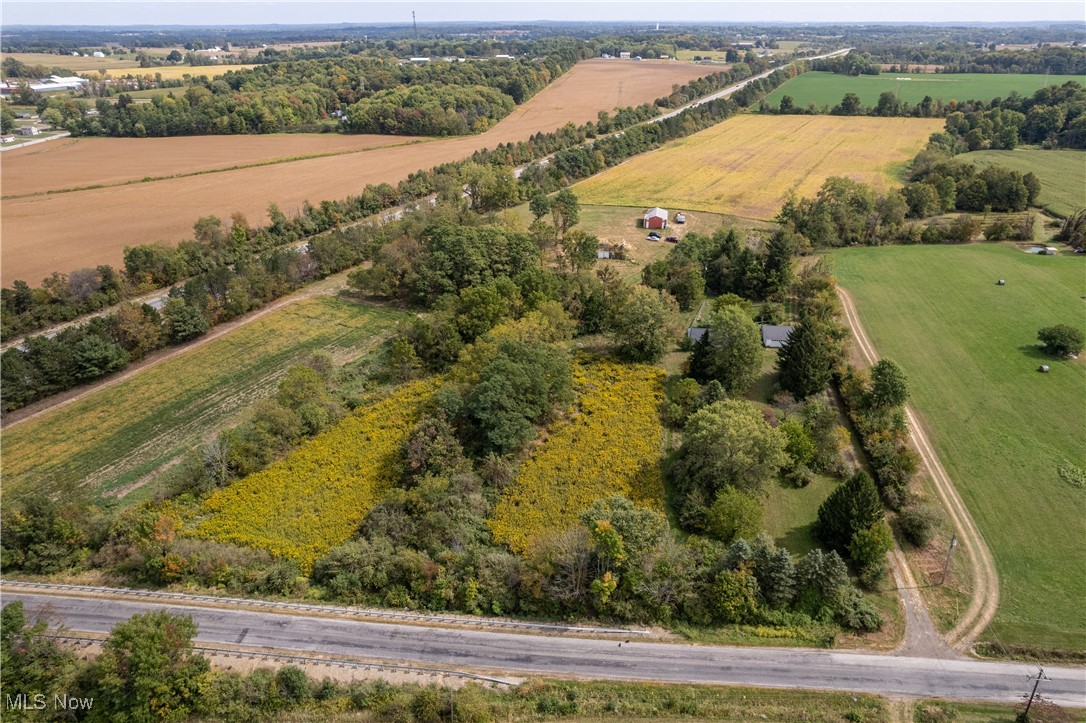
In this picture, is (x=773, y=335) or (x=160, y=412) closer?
(x=160, y=412)

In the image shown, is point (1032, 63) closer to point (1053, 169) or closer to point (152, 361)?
point (1053, 169)

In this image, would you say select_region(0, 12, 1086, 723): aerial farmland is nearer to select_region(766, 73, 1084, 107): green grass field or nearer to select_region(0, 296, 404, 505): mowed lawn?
select_region(0, 296, 404, 505): mowed lawn

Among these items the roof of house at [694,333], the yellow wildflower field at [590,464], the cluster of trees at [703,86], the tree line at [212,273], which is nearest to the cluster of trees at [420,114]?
the tree line at [212,273]

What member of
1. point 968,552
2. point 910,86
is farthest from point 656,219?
point 910,86

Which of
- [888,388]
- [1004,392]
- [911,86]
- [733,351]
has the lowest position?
[1004,392]

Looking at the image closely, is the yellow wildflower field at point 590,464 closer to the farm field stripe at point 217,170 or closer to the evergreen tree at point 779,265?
the evergreen tree at point 779,265
